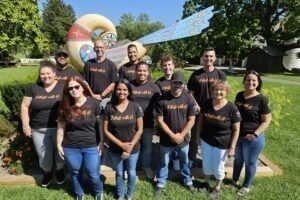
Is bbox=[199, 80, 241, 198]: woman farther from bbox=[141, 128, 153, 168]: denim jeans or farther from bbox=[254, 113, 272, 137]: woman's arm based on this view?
bbox=[141, 128, 153, 168]: denim jeans

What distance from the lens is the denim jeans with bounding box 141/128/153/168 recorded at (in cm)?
505

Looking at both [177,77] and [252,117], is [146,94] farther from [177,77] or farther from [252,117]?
[252,117]

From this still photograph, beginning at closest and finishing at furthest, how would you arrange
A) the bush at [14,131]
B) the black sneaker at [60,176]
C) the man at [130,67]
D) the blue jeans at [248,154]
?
the blue jeans at [248,154]
the black sneaker at [60,176]
the man at [130,67]
the bush at [14,131]

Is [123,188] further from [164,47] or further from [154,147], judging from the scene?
[164,47]

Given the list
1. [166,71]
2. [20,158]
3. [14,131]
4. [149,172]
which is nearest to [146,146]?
[149,172]

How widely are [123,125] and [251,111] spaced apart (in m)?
1.74

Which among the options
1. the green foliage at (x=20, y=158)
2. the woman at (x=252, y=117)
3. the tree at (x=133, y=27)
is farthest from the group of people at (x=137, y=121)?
the tree at (x=133, y=27)

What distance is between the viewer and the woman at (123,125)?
14.2 feet

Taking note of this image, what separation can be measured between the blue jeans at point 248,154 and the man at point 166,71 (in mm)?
1301

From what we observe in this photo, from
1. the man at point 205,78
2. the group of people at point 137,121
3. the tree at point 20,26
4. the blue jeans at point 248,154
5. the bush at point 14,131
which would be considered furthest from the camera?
the tree at point 20,26

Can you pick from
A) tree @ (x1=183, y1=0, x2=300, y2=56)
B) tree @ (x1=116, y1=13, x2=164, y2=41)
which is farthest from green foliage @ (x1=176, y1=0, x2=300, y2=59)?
tree @ (x1=116, y1=13, x2=164, y2=41)

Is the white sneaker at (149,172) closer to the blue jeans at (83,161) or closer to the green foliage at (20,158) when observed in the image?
the blue jeans at (83,161)

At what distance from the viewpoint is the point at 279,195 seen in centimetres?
506

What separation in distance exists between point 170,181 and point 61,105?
7.09 ft
